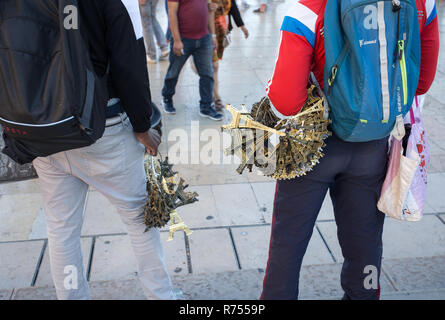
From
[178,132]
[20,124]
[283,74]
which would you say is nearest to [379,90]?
[283,74]

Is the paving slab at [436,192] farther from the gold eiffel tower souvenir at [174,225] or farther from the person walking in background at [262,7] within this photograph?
the person walking in background at [262,7]

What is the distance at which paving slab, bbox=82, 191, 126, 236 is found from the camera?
3406 millimetres

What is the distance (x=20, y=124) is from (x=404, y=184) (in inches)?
67.3

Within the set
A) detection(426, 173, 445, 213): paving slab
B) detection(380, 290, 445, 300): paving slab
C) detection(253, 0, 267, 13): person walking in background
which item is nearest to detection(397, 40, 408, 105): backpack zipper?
detection(380, 290, 445, 300): paving slab

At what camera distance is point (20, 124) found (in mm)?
1774

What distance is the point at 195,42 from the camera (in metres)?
4.96

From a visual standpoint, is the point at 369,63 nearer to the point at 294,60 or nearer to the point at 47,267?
the point at 294,60

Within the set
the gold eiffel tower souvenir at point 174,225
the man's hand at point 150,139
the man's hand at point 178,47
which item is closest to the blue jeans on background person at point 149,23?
the man's hand at point 178,47

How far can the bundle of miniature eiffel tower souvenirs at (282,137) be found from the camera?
1999mm

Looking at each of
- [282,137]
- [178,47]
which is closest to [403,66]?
[282,137]

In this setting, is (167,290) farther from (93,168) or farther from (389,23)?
(389,23)

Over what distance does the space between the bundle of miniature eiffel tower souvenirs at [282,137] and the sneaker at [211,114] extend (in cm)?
325

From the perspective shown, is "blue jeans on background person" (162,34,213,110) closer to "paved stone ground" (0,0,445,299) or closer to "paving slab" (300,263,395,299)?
"paved stone ground" (0,0,445,299)

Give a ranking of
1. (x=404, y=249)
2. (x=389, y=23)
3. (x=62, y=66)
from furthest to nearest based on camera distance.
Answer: (x=404, y=249), (x=389, y=23), (x=62, y=66)
